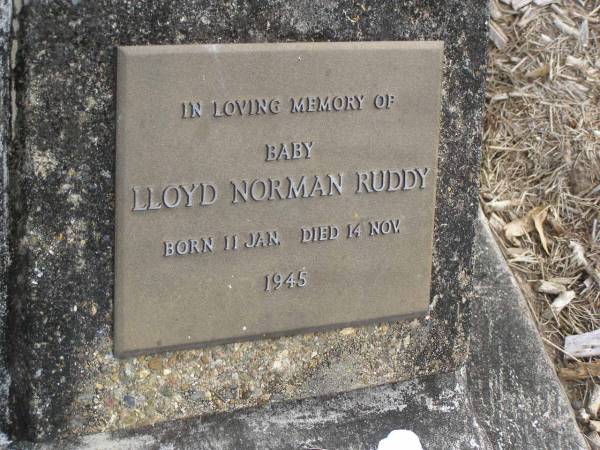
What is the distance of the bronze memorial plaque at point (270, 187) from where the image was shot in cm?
209

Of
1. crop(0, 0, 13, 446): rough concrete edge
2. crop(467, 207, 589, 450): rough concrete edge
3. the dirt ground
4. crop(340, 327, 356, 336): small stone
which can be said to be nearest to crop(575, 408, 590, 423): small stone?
the dirt ground

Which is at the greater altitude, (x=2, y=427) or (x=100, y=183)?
(x=100, y=183)

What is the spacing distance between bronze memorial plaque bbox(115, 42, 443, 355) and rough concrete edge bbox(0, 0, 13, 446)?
0.75 feet

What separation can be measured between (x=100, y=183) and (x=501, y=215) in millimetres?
1723

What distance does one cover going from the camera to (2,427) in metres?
2.17

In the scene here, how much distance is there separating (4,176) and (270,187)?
605mm

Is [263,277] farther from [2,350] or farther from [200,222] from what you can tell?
[2,350]

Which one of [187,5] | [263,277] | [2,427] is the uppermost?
[187,5]

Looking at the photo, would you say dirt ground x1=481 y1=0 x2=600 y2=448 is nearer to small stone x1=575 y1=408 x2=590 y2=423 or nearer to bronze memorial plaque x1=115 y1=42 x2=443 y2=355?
small stone x1=575 y1=408 x2=590 y2=423

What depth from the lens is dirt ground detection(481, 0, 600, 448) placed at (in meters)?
3.17

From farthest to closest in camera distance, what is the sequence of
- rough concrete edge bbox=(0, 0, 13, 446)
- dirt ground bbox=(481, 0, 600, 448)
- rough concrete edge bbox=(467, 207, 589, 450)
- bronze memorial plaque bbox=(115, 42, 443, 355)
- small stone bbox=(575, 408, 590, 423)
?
1. dirt ground bbox=(481, 0, 600, 448)
2. small stone bbox=(575, 408, 590, 423)
3. rough concrete edge bbox=(467, 207, 589, 450)
4. bronze memorial plaque bbox=(115, 42, 443, 355)
5. rough concrete edge bbox=(0, 0, 13, 446)

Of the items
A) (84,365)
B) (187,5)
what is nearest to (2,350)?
(84,365)

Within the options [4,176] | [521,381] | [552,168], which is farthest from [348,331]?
[552,168]

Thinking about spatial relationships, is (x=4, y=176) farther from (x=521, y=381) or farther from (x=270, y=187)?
(x=521, y=381)
